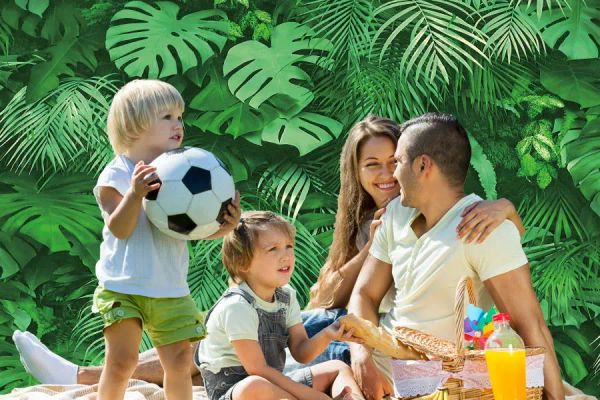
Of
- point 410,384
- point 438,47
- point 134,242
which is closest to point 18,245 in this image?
point 438,47

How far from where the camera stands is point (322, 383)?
3254 mm

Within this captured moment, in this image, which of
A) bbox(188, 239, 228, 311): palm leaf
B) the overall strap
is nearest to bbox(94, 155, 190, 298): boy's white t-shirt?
the overall strap

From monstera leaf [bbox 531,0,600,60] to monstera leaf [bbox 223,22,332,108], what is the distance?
3.32ft

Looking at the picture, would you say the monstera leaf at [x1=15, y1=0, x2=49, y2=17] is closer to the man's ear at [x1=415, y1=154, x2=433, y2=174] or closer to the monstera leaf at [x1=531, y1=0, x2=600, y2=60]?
the monstera leaf at [x1=531, y1=0, x2=600, y2=60]

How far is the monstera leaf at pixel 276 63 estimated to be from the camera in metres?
5.24

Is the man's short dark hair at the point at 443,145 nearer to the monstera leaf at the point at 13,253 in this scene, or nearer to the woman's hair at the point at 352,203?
the woman's hair at the point at 352,203

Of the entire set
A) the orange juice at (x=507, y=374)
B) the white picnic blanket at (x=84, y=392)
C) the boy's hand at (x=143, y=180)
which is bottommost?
the white picnic blanket at (x=84, y=392)

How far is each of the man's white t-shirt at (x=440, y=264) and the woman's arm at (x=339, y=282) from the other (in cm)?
33

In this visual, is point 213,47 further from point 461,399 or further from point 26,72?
point 461,399

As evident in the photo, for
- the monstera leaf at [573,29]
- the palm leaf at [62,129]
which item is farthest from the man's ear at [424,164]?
the palm leaf at [62,129]

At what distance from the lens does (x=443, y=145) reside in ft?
10.00

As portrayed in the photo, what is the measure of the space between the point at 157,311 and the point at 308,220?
2.30m

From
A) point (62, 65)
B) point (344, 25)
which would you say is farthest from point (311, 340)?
point (62, 65)

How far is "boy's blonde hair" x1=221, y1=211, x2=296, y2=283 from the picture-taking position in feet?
10.3
